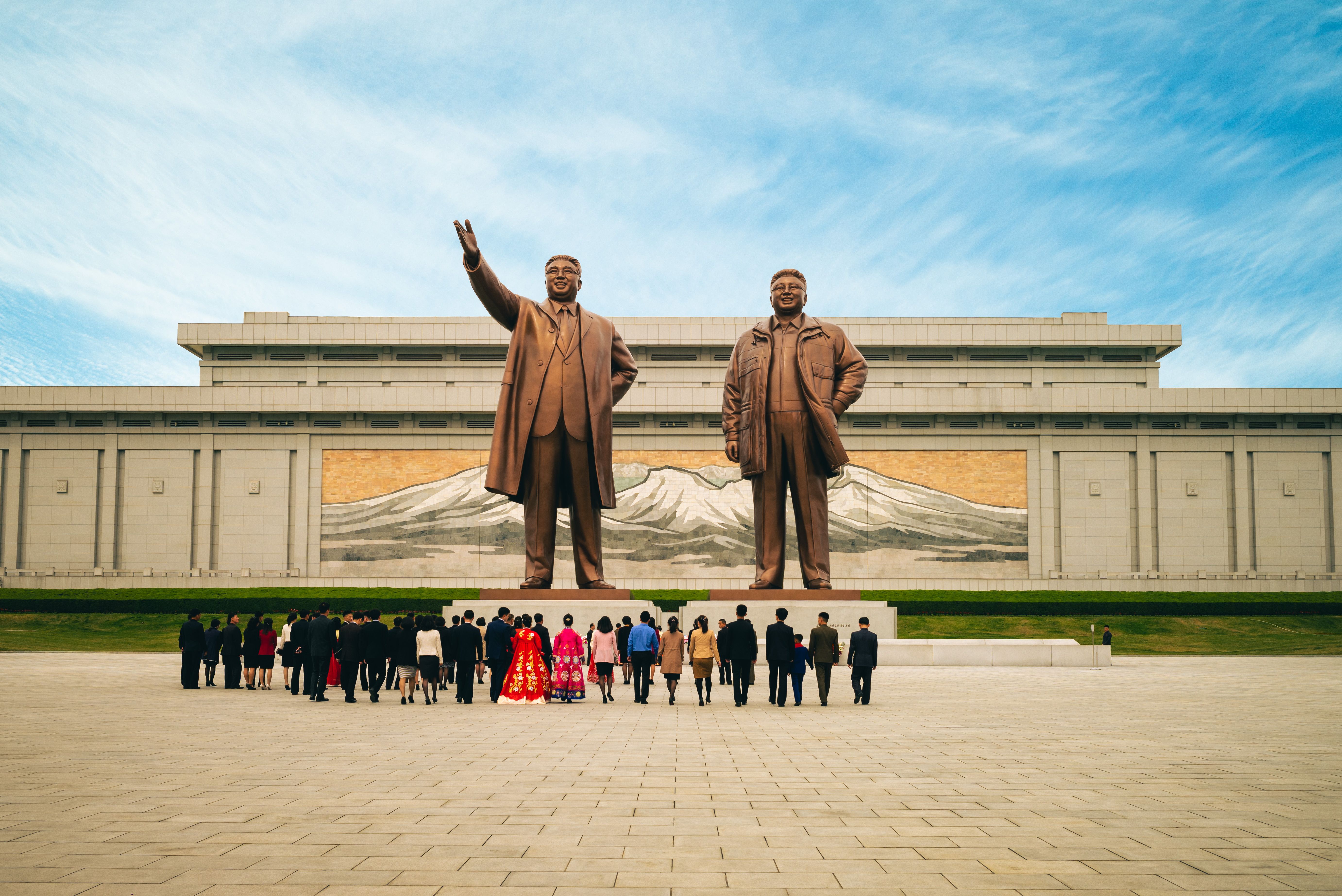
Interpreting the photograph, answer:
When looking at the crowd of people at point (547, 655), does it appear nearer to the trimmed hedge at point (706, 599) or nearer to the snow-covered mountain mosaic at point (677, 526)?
the trimmed hedge at point (706, 599)

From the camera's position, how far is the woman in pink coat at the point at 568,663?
11.4 meters

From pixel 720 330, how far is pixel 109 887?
35011 millimetres

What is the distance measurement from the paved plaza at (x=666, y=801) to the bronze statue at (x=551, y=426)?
354 cm

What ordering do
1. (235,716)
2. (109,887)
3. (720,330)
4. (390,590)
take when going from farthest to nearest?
(720,330), (390,590), (235,716), (109,887)

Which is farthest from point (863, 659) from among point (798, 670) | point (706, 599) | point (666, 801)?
point (706, 599)

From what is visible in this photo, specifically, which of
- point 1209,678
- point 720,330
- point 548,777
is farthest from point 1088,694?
point 720,330

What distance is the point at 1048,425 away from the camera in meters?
33.4

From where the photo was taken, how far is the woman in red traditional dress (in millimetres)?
11422

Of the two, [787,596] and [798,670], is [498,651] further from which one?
[787,596]

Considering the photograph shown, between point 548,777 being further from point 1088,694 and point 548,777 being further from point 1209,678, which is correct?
point 1209,678

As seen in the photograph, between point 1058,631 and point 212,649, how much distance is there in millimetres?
20299

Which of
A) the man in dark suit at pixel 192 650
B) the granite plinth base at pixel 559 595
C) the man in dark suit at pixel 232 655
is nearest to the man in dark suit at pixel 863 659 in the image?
the granite plinth base at pixel 559 595

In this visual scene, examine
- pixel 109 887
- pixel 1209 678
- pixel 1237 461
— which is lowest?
pixel 1209 678

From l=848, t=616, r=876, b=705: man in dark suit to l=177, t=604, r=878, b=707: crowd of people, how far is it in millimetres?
13
